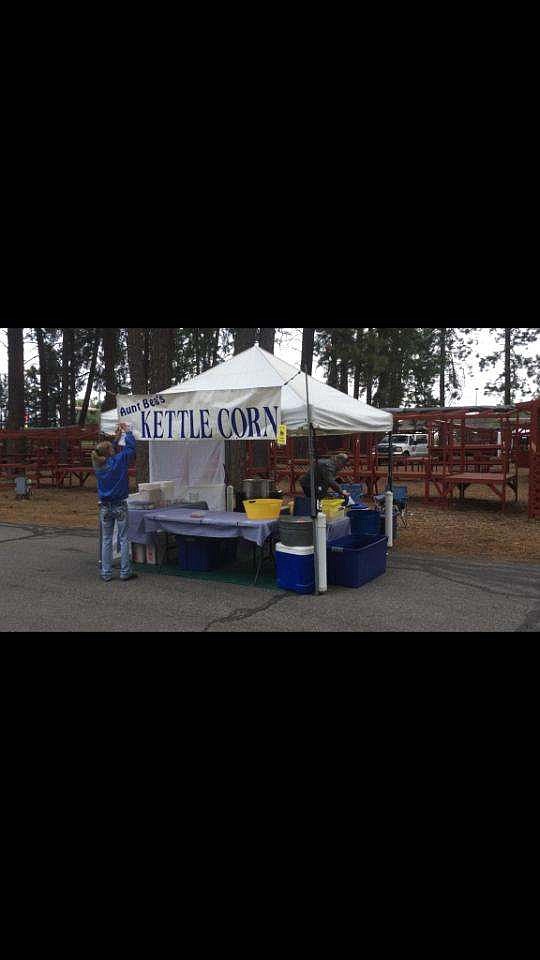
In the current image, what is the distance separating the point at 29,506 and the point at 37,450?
204 inches

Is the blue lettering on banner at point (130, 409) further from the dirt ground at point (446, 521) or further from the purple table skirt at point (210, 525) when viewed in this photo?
the dirt ground at point (446, 521)

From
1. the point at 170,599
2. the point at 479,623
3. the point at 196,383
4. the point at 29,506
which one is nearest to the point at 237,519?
the point at 170,599

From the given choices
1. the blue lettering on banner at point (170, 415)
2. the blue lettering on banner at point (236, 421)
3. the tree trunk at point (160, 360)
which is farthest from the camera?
the tree trunk at point (160, 360)

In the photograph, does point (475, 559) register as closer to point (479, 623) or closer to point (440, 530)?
point (440, 530)

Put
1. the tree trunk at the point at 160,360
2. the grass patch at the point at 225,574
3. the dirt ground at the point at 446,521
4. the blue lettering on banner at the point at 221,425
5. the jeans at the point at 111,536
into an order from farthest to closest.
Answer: the tree trunk at the point at 160,360 → the dirt ground at the point at 446,521 → the jeans at the point at 111,536 → the grass patch at the point at 225,574 → the blue lettering on banner at the point at 221,425

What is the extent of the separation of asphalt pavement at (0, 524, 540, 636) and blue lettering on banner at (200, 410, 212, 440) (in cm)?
189

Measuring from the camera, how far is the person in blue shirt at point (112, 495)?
7605 mm

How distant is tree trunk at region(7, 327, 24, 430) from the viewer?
81.2 ft

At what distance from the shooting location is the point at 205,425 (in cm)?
777

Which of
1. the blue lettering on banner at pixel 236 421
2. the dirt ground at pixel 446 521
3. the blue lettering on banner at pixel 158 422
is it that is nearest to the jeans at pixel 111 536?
the blue lettering on banner at pixel 158 422

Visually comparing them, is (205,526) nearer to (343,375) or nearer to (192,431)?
(192,431)

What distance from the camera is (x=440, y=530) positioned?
471 inches

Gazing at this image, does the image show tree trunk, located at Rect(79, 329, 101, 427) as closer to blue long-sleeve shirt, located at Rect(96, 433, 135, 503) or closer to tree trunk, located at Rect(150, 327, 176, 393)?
tree trunk, located at Rect(150, 327, 176, 393)

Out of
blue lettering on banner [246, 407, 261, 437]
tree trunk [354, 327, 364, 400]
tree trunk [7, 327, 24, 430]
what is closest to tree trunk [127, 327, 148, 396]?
blue lettering on banner [246, 407, 261, 437]
